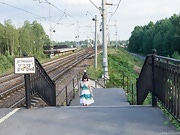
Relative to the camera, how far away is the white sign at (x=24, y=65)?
332 inches

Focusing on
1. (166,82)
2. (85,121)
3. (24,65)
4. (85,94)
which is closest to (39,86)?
(24,65)

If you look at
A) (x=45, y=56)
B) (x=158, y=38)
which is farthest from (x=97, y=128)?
(x=158, y=38)

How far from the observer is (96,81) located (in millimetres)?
23766

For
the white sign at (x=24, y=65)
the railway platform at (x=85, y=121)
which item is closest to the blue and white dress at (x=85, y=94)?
the railway platform at (x=85, y=121)

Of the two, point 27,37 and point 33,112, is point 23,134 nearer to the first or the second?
point 33,112

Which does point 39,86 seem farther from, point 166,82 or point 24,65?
point 166,82

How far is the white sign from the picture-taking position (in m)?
8.44

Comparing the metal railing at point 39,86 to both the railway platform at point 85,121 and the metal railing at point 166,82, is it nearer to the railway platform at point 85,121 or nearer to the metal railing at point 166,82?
the railway platform at point 85,121

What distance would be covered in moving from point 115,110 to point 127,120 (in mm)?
1175

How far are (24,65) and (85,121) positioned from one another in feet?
8.48

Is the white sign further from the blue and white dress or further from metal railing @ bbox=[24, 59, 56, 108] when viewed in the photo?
the blue and white dress

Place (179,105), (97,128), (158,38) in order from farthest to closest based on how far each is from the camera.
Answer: (158,38) < (97,128) < (179,105)

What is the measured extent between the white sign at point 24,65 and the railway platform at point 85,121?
0.98 meters

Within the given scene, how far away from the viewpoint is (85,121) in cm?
677
